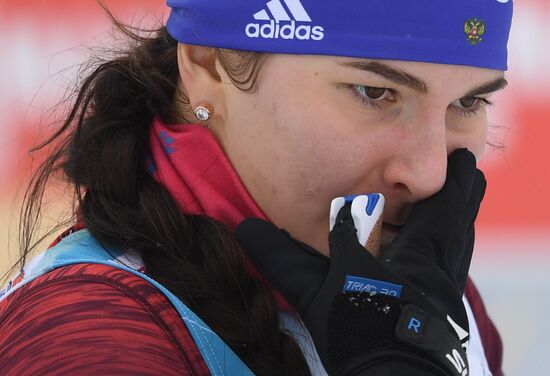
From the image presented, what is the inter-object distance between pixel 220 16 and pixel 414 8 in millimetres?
340

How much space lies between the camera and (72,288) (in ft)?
4.02

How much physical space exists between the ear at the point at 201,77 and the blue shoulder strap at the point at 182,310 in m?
0.34

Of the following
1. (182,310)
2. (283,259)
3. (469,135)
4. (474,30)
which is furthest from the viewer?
(469,135)

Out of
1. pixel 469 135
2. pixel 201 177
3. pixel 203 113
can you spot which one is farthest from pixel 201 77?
pixel 469 135

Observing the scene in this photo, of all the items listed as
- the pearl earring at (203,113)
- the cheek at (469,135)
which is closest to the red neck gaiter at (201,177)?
the pearl earring at (203,113)

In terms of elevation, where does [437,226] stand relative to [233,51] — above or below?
below

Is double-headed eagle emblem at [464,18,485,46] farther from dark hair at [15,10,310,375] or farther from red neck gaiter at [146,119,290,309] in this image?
red neck gaiter at [146,119,290,309]

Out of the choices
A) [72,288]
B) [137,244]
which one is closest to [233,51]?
[137,244]

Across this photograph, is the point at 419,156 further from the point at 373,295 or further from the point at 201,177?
the point at 201,177

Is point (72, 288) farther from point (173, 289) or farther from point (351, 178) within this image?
point (351, 178)

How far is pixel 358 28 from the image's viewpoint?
143 cm

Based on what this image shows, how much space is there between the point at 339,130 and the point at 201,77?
0.30m

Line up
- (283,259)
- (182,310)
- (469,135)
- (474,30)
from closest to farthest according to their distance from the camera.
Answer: (182,310) → (283,259) → (474,30) → (469,135)

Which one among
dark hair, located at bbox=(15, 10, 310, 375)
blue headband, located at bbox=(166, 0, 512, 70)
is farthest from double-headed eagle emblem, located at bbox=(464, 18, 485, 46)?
dark hair, located at bbox=(15, 10, 310, 375)
